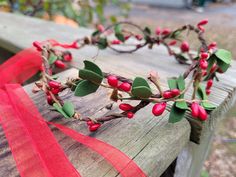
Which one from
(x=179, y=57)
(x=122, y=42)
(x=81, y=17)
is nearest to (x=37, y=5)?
(x=81, y=17)

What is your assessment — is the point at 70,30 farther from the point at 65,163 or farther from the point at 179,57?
the point at 65,163

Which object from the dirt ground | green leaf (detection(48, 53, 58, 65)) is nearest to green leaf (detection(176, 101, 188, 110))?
green leaf (detection(48, 53, 58, 65))

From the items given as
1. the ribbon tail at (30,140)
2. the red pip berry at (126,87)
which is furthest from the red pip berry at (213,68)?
the ribbon tail at (30,140)

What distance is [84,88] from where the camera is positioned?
1.48 ft

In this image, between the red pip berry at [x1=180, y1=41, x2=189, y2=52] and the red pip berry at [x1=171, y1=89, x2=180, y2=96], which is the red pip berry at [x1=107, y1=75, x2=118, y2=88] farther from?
the red pip berry at [x1=180, y1=41, x2=189, y2=52]

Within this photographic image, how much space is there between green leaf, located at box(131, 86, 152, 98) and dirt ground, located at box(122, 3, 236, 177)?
717 mm

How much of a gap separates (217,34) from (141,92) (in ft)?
13.1

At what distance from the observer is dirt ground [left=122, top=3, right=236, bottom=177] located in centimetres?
174

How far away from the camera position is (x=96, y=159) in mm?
412

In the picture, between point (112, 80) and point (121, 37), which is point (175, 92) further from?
point (121, 37)

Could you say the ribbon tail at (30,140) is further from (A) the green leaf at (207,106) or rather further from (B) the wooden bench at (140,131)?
(A) the green leaf at (207,106)

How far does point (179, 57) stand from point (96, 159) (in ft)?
1.56

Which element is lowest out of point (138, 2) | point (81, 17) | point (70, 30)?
point (138, 2)

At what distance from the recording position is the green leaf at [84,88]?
0.45 metres
